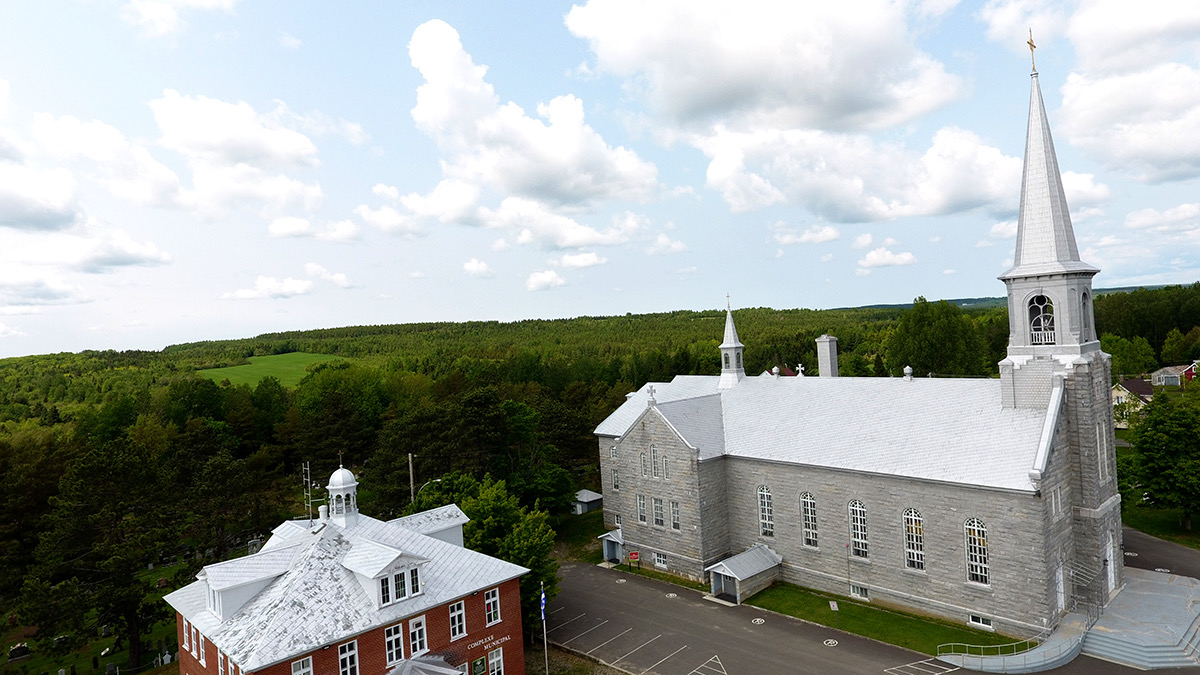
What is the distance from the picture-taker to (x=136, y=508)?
3569 cm

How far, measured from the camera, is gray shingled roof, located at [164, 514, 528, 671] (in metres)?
21.3

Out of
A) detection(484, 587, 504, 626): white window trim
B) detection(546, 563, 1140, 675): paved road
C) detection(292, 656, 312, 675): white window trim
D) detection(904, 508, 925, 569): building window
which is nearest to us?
detection(292, 656, 312, 675): white window trim

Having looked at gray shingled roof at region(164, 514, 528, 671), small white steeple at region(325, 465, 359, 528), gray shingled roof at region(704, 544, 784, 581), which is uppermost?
small white steeple at region(325, 465, 359, 528)

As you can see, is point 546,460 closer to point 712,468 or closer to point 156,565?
point 712,468

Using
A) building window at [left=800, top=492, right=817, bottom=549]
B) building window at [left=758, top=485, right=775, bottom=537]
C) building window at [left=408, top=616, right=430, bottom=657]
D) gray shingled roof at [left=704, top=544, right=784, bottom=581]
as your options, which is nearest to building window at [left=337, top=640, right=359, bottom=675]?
building window at [left=408, top=616, right=430, bottom=657]

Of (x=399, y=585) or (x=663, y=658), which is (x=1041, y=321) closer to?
(x=663, y=658)

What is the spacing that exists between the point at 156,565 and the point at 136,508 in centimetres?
1585

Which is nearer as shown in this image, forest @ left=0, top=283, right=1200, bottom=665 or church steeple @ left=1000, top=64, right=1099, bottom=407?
church steeple @ left=1000, top=64, right=1099, bottom=407

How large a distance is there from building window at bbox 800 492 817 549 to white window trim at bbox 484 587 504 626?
17.9m

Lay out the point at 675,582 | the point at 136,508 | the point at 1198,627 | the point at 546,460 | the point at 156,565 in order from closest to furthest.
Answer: the point at 1198,627 → the point at 136,508 → the point at 675,582 → the point at 156,565 → the point at 546,460

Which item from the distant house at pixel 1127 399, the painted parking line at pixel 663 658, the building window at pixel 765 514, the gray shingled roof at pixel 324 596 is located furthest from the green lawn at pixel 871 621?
the distant house at pixel 1127 399

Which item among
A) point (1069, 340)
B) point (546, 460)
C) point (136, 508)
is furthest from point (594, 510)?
point (1069, 340)

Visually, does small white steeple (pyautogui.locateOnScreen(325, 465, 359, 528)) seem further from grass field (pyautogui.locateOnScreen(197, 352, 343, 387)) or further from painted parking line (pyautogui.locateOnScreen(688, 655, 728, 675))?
grass field (pyautogui.locateOnScreen(197, 352, 343, 387))

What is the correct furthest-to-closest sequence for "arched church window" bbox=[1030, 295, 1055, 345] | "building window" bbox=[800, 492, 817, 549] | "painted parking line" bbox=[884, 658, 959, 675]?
"building window" bbox=[800, 492, 817, 549], "arched church window" bbox=[1030, 295, 1055, 345], "painted parking line" bbox=[884, 658, 959, 675]
